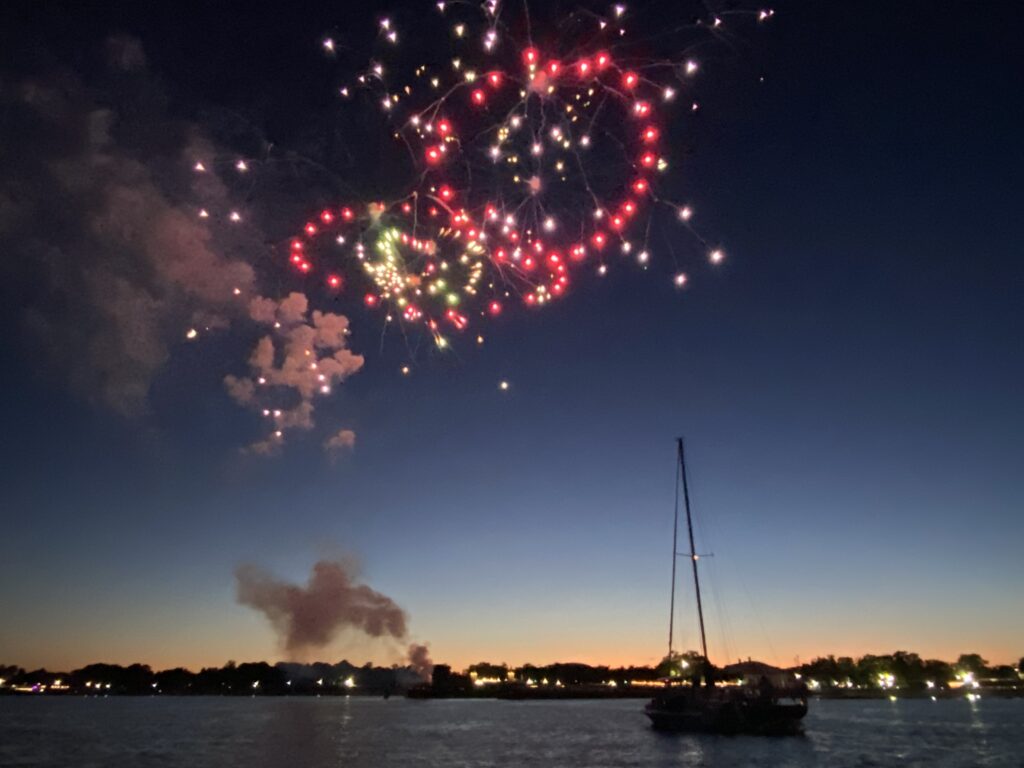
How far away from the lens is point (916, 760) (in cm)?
4203

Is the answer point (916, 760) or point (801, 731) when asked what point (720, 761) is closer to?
point (916, 760)

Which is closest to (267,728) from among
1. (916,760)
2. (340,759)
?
(340,759)

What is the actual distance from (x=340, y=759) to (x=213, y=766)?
25.7 feet

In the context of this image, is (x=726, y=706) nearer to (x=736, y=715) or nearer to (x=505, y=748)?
(x=736, y=715)

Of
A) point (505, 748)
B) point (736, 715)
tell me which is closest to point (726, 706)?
point (736, 715)

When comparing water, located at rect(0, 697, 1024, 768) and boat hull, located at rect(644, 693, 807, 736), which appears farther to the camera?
boat hull, located at rect(644, 693, 807, 736)

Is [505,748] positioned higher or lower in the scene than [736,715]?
lower

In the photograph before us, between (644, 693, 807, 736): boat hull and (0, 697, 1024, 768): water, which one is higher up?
(644, 693, 807, 736): boat hull

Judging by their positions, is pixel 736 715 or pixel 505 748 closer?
pixel 736 715

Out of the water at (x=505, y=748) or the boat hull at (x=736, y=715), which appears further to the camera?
the boat hull at (x=736, y=715)

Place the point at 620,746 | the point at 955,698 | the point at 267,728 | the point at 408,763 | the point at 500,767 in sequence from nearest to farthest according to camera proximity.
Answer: the point at 500,767 < the point at 408,763 < the point at 620,746 < the point at 267,728 < the point at 955,698

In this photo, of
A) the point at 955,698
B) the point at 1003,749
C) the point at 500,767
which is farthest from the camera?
the point at 955,698

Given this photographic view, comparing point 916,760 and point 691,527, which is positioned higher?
point 691,527

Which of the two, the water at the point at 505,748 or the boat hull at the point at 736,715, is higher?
the boat hull at the point at 736,715
